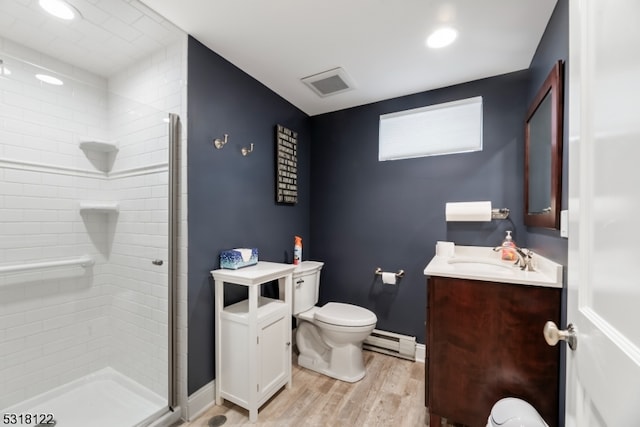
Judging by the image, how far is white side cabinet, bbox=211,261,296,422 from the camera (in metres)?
1.54

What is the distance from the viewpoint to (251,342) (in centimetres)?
154

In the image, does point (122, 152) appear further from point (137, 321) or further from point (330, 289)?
point (330, 289)

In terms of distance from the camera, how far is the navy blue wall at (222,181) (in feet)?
5.30

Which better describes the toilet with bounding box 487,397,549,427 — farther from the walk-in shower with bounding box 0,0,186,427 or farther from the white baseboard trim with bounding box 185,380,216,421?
the walk-in shower with bounding box 0,0,186,427

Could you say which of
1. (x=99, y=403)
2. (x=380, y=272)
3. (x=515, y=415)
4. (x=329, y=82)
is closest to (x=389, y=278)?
(x=380, y=272)

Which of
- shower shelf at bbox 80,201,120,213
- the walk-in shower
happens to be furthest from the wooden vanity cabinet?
shower shelf at bbox 80,201,120,213

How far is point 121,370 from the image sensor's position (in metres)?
1.87

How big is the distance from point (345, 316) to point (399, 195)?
3.66ft

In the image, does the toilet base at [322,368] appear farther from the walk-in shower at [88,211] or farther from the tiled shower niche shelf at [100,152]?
the tiled shower niche shelf at [100,152]

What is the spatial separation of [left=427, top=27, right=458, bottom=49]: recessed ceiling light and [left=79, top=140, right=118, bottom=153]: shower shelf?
2223mm

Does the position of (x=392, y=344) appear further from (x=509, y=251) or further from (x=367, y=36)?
(x=367, y=36)

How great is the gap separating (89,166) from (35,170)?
0.89 feet

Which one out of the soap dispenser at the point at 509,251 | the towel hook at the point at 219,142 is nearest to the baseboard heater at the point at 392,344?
the soap dispenser at the point at 509,251

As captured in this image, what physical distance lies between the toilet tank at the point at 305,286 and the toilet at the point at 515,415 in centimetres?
137
